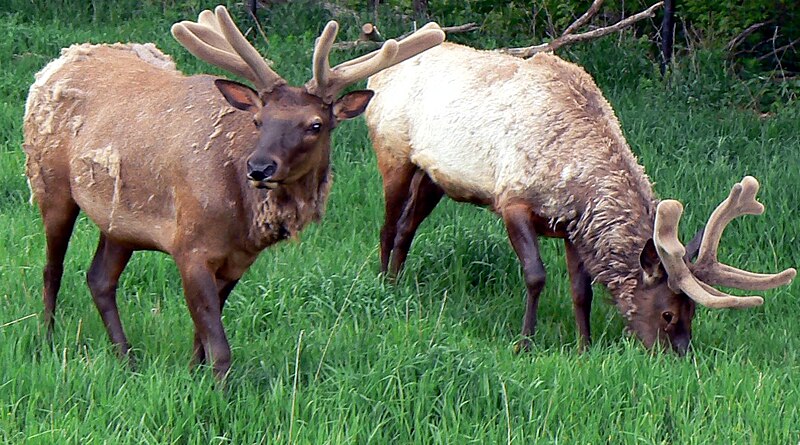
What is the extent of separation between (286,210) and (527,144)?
230 cm

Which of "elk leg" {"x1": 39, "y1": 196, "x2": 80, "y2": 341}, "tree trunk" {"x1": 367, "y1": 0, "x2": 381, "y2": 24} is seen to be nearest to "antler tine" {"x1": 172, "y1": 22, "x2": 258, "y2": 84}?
"elk leg" {"x1": 39, "y1": 196, "x2": 80, "y2": 341}

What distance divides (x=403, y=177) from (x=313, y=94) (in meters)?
2.90

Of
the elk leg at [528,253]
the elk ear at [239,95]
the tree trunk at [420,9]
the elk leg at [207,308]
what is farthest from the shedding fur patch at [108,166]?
the tree trunk at [420,9]

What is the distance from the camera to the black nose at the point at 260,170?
471 centimetres

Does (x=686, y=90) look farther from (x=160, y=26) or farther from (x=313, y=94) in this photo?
(x=313, y=94)

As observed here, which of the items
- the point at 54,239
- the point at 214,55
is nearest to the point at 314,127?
the point at 214,55

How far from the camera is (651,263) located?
6.45 meters

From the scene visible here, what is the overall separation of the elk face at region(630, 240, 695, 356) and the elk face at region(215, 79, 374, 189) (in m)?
2.07

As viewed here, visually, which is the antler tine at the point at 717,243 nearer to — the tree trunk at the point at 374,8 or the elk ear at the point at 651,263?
the elk ear at the point at 651,263

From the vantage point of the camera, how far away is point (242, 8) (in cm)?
1316

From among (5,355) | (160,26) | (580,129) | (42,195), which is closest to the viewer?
(5,355)

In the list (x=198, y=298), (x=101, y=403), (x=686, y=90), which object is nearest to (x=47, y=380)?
(x=101, y=403)

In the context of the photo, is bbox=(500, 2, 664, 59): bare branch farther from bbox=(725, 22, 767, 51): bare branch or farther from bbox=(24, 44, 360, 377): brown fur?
bbox=(24, 44, 360, 377): brown fur

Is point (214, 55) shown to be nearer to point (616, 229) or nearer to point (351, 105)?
point (351, 105)
